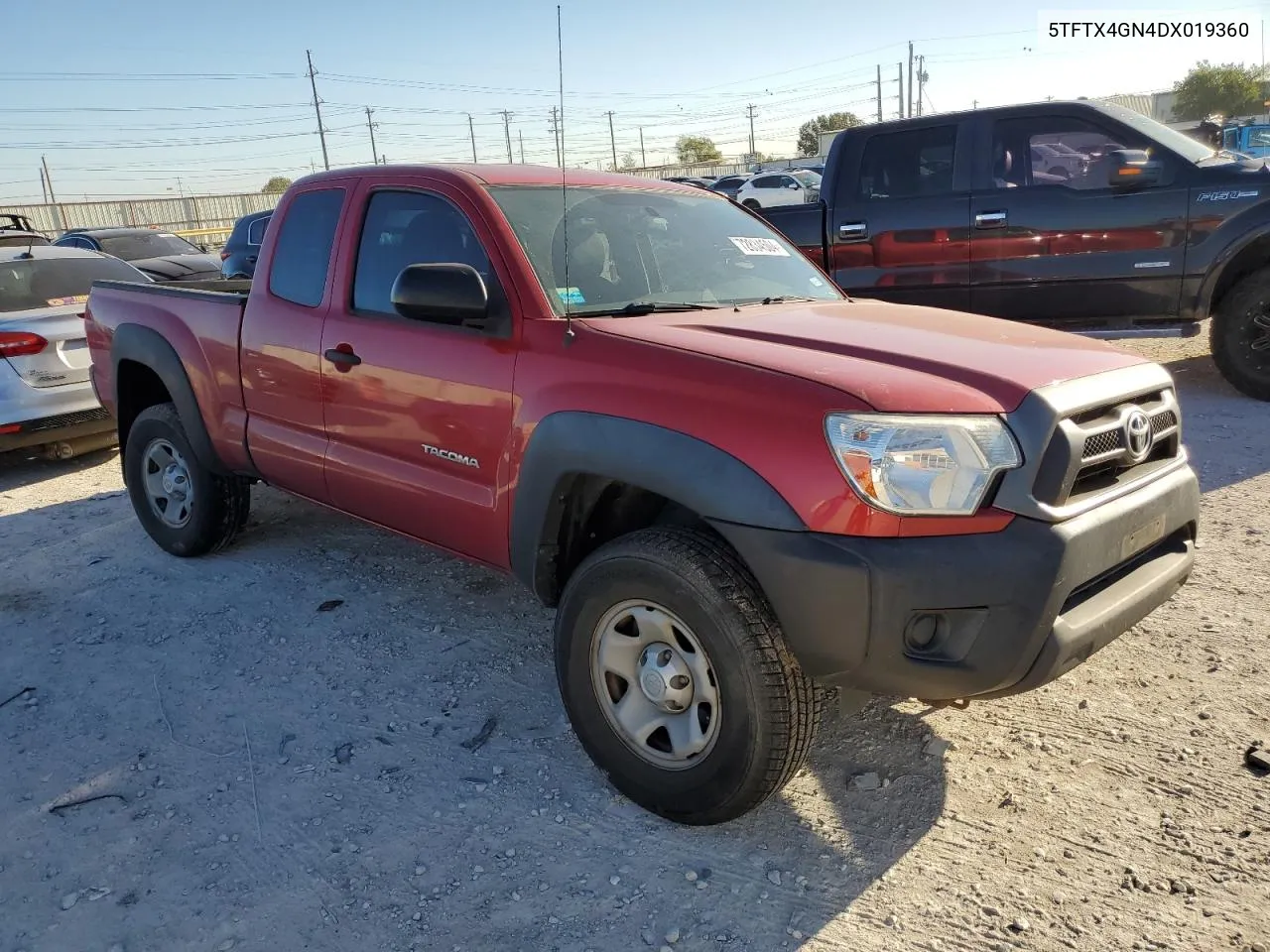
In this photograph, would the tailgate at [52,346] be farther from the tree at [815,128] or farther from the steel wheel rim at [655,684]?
the tree at [815,128]

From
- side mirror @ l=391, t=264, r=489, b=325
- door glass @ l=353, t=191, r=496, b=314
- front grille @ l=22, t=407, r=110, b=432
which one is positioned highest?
door glass @ l=353, t=191, r=496, b=314

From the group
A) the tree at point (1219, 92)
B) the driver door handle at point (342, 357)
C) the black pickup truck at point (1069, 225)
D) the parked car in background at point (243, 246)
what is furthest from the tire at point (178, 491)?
the tree at point (1219, 92)

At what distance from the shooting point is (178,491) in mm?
4871

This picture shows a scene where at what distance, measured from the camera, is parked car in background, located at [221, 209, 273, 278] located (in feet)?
36.9

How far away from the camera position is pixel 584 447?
2682mm

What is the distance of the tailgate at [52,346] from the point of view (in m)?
6.39

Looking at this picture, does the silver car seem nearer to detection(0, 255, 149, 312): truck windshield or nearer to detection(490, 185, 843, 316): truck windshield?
detection(0, 255, 149, 312): truck windshield

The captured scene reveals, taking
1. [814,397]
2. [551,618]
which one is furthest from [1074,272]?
[814,397]

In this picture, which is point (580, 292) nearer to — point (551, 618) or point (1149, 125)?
point (551, 618)

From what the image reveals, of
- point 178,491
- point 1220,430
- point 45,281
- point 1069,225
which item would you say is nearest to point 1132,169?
point 1069,225

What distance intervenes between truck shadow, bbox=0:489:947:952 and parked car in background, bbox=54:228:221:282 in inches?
324

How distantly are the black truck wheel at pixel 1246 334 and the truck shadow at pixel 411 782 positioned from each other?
192 inches

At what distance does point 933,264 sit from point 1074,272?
95 centimetres

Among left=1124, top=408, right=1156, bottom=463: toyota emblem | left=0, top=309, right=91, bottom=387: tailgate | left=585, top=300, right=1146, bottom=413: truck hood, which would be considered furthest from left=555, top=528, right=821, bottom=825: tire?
left=0, top=309, right=91, bottom=387: tailgate
